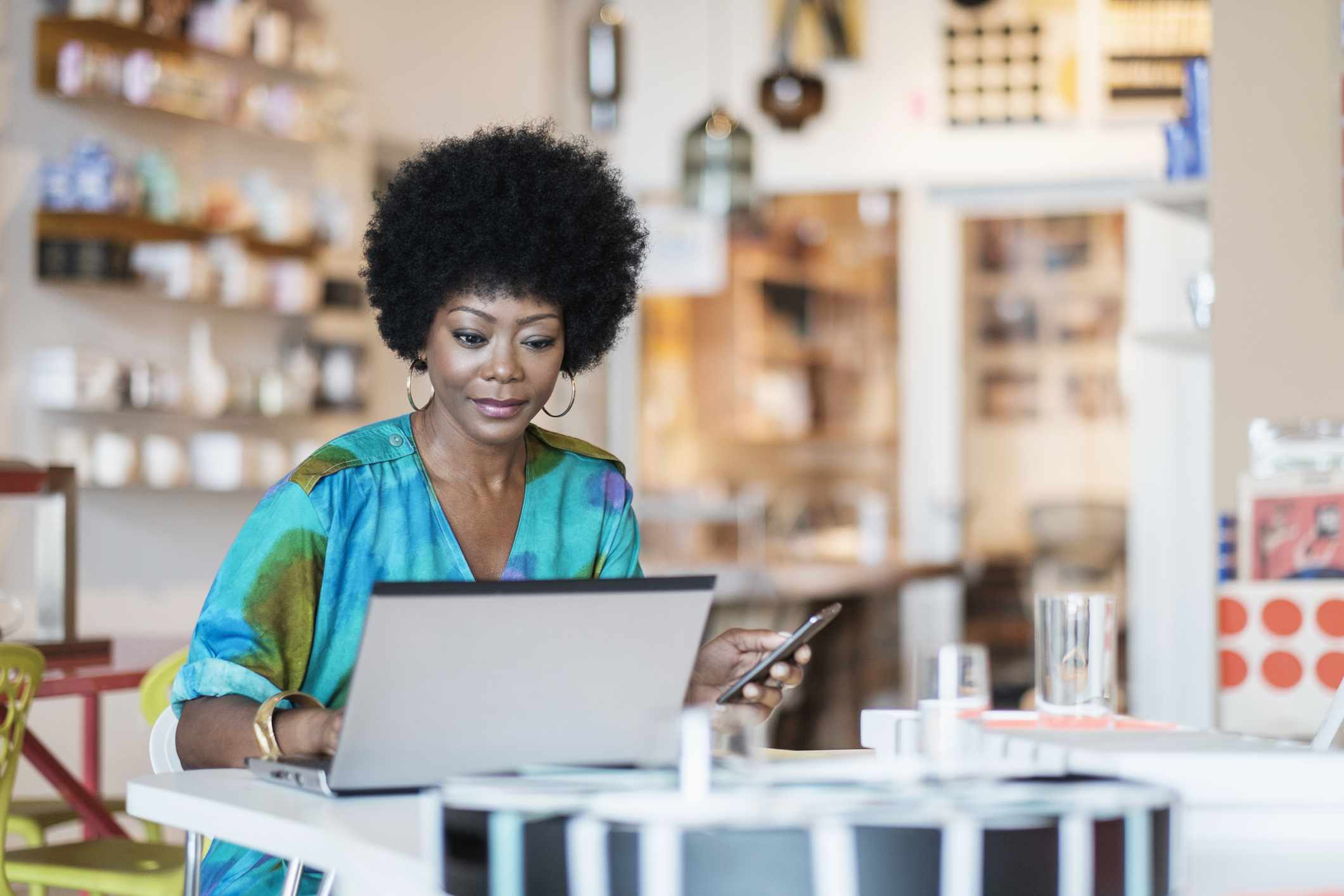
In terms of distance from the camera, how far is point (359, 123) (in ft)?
18.6

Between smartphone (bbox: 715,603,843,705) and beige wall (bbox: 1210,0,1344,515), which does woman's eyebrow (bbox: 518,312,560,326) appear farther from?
beige wall (bbox: 1210,0,1344,515)

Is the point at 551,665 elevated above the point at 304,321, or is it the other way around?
the point at 304,321

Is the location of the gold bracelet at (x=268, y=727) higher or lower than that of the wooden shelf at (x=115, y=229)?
lower

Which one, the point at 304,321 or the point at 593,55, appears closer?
the point at 304,321

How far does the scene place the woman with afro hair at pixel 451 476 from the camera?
1.72 metres

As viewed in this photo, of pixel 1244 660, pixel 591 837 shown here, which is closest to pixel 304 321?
pixel 1244 660

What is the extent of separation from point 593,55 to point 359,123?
85cm

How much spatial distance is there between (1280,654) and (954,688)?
1449 mm

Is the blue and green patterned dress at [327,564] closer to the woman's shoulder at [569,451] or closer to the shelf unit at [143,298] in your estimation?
the woman's shoulder at [569,451]

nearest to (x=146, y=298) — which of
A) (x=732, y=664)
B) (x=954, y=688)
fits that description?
(x=732, y=664)

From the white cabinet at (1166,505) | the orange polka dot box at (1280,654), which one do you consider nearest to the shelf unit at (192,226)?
the white cabinet at (1166,505)

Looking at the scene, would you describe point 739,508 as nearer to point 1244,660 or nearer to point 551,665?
point 1244,660

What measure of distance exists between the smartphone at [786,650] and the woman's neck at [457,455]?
17.3 inches

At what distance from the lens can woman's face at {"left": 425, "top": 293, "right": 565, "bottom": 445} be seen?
1.88 metres
